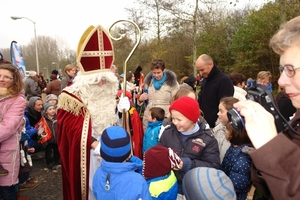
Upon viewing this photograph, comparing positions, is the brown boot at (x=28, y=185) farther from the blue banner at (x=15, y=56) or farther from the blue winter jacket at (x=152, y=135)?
the blue banner at (x=15, y=56)

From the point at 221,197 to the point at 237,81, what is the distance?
12.5 feet

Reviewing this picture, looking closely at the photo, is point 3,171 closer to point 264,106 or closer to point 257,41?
point 264,106

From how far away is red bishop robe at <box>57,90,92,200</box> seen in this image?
2.66 m

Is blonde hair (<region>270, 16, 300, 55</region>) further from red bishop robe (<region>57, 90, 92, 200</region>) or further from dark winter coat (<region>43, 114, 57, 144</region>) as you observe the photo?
dark winter coat (<region>43, 114, 57, 144</region>)

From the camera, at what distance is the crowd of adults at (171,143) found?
1.00m

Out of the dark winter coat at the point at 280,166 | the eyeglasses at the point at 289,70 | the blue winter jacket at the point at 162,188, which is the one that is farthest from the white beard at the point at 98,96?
the dark winter coat at the point at 280,166

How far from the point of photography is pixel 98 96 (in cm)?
289

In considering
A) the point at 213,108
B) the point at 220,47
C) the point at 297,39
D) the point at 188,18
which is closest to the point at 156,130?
the point at 213,108

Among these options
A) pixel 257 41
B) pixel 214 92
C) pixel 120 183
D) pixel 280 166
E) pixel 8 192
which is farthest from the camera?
pixel 257 41

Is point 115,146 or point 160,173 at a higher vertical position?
point 115,146

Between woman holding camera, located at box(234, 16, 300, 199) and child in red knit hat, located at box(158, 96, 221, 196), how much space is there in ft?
4.08

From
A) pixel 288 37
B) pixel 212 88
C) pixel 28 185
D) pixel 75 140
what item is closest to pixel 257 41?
pixel 212 88

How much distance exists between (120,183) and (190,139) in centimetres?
85

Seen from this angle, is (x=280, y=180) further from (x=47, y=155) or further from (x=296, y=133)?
(x=47, y=155)
